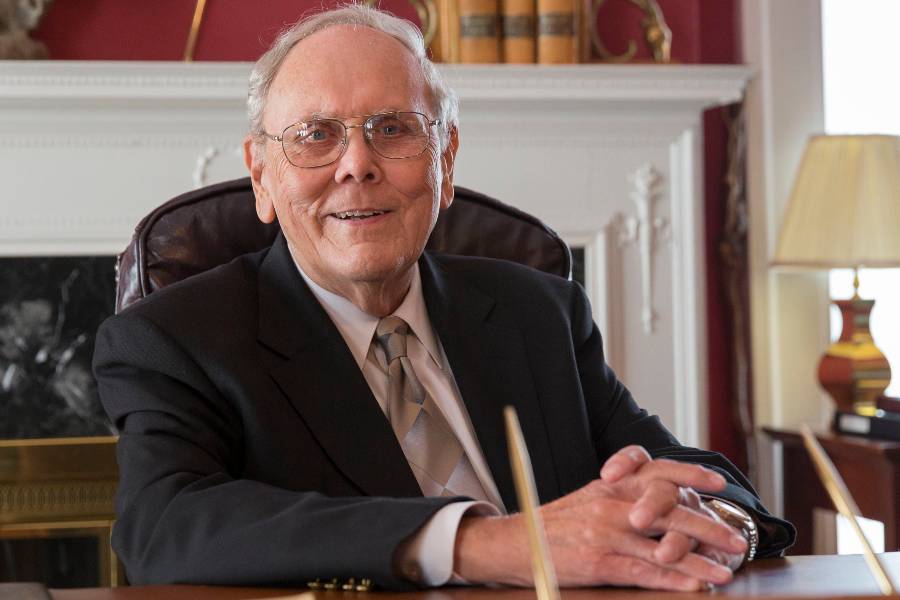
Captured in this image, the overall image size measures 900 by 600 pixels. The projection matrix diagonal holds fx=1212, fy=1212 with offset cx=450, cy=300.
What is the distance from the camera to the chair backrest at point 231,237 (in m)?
1.79

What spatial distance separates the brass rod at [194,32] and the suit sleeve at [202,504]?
6.40ft

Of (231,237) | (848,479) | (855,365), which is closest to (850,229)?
(855,365)

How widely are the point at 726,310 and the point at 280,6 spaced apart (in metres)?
1.60

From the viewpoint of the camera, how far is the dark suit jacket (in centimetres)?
114

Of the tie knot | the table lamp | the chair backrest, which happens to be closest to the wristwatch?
the tie knot

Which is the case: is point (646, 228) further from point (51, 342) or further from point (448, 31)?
point (51, 342)

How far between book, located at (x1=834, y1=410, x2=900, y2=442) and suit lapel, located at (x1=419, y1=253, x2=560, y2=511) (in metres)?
1.64

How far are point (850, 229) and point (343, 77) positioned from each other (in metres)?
2.04

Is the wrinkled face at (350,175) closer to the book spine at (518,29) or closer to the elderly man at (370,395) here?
the elderly man at (370,395)

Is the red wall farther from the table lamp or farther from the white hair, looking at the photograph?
the white hair

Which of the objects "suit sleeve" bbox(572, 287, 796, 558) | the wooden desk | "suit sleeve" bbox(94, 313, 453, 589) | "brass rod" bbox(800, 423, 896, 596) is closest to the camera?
"brass rod" bbox(800, 423, 896, 596)

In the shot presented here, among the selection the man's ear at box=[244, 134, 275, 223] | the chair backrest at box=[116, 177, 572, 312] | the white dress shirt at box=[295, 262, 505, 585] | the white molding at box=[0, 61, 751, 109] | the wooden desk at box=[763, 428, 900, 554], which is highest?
the white molding at box=[0, 61, 751, 109]

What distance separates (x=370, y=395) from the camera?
1509 mm

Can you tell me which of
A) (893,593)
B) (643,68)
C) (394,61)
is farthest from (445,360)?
(643,68)
